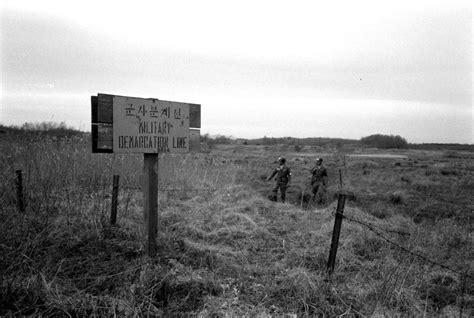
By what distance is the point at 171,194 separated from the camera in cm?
822

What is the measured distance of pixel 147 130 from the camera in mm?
3383

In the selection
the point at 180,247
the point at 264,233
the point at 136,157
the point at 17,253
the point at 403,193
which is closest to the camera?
the point at 17,253

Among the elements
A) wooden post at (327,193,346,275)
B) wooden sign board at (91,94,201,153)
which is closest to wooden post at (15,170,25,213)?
wooden sign board at (91,94,201,153)

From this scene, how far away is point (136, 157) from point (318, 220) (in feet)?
17.8

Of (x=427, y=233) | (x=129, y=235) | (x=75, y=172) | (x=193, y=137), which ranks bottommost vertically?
(x=427, y=233)

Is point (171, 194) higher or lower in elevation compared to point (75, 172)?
lower

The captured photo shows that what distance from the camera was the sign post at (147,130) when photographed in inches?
121

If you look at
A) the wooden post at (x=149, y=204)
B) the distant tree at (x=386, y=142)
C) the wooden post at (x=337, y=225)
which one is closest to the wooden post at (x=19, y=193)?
the wooden post at (x=149, y=204)

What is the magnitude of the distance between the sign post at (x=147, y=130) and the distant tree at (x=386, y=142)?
68300 millimetres

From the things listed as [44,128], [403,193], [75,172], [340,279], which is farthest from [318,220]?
[44,128]

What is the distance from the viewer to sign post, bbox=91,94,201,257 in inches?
121

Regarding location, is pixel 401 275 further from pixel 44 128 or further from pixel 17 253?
pixel 44 128

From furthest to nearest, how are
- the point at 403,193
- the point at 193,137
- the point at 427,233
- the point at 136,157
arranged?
the point at 403,193
the point at 136,157
the point at 427,233
the point at 193,137

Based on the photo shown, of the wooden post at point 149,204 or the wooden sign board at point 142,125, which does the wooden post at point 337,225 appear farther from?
the wooden post at point 149,204
